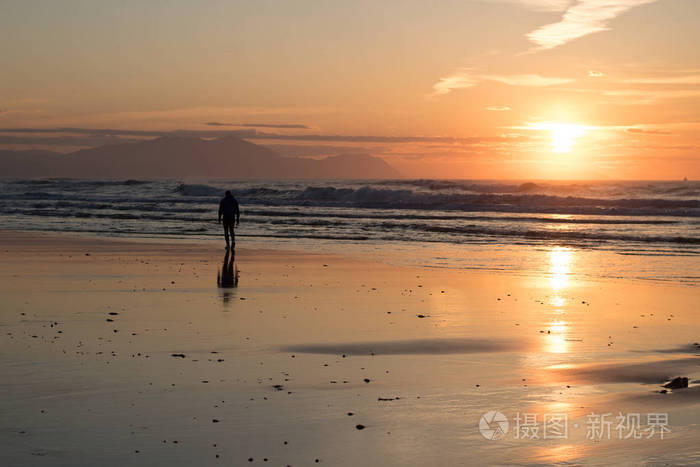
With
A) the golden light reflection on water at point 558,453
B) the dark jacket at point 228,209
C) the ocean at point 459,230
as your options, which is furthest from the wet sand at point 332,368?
the dark jacket at point 228,209

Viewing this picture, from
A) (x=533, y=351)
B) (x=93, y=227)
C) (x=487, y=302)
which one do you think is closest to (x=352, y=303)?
(x=487, y=302)

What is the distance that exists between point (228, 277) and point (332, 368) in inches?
317

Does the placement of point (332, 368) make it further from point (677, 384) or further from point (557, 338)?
point (677, 384)

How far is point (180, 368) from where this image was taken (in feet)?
26.2

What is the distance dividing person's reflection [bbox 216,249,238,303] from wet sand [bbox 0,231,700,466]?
17 cm

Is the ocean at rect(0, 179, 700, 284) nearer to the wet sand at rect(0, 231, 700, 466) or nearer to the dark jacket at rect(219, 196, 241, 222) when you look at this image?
the dark jacket at rect(219, 196, 241, 222)

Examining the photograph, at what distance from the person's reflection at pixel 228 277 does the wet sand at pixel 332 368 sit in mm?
Answer: 167

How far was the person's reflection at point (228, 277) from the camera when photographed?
44.7 feet

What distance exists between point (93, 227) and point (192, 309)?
2158cm

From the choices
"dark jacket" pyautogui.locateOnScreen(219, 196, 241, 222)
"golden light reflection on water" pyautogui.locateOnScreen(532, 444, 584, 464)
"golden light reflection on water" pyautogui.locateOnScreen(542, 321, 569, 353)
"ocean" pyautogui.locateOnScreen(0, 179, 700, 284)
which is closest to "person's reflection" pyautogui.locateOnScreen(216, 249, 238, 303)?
"dark jacket" pyautogui.locateOnScreen(219, 196, 241, 222)

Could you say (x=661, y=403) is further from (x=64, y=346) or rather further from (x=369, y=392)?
(x=64, y=346)

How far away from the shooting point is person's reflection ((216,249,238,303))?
1361cm

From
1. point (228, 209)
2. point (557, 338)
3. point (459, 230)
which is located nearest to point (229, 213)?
point (228, 209)

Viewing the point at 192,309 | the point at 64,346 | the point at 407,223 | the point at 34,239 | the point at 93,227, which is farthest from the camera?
the point at 407,223
